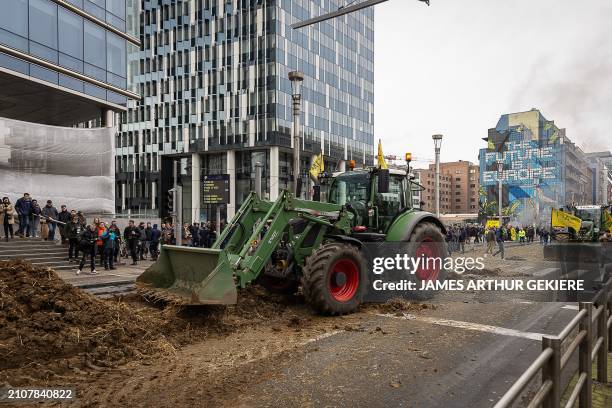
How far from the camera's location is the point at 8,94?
22203 millimetres

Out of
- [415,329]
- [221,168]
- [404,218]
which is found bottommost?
[415,329]

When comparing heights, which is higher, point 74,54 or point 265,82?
point 265,82

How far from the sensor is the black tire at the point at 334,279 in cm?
736

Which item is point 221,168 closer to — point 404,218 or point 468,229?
point 468,229

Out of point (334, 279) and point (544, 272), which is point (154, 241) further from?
point (544, 272)

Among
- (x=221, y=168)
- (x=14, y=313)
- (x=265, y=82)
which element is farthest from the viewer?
(x=221, y=168)

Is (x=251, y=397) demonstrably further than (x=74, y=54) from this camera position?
No

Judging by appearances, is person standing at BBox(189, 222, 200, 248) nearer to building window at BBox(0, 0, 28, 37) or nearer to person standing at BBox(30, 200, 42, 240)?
person standing at BBox(30, 200, 42, 240)

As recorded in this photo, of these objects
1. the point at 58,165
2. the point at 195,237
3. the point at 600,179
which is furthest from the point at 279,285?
the point at 600,179

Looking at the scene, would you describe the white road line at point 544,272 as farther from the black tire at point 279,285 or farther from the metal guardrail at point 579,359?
the metal guardrail at point 579,359

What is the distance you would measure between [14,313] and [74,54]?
21.2 m

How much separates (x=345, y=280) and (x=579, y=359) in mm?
4519

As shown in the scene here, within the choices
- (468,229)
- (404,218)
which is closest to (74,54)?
(404,218)

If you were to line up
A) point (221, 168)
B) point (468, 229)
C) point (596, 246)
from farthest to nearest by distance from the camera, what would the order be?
1. point (221, 168)
2. point (468, 229)
3. point (596, 246)
